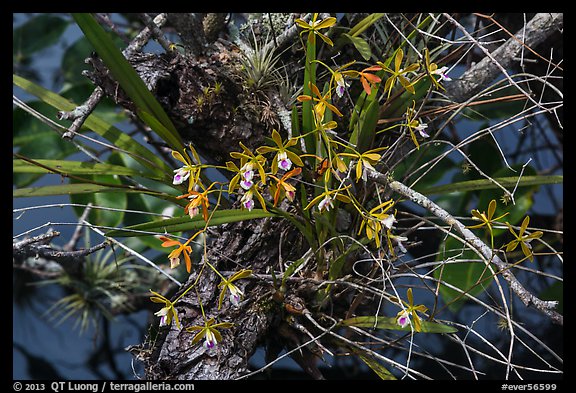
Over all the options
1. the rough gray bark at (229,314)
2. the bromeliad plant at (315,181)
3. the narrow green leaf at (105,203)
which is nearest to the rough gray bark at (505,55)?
the bromeliad plant at (315,181)

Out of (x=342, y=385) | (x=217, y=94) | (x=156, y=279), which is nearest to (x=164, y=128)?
(x=217, y=94)

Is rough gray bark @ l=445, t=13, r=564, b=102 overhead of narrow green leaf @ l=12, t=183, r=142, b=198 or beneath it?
beneath

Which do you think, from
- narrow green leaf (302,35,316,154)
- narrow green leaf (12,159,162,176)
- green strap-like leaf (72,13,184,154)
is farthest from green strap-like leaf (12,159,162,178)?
narrow green leaf (302,35,316,154)

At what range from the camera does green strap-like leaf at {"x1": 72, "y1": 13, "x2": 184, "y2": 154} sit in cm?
78

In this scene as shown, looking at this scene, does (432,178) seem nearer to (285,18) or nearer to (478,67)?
(478,67)

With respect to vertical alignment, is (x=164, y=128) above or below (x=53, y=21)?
below

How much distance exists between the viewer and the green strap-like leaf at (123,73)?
0.78 m

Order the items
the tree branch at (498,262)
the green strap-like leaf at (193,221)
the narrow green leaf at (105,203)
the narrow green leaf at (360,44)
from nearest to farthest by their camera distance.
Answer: the tree branch at (498,262), the green strap-like leaf at (193,221), the narrow green leaf at (360,44), the narrow green leaf at (105,203)

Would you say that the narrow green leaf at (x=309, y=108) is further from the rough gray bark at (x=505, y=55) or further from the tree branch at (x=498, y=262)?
the rough gray bark at (x=505, y=55)

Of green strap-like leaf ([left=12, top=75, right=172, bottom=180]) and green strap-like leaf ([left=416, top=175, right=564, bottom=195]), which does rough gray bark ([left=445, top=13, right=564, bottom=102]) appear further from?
green strap-like leaf ([left=12, top=75, right=172, bottom=180])

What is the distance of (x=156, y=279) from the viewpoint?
4.18ft

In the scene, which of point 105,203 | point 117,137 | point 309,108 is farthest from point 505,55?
point 105,203

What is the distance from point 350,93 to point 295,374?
0.53 meters

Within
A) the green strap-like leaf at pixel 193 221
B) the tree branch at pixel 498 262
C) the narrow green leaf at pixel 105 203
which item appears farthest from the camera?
the narrow green leaf at pixel 105 203
